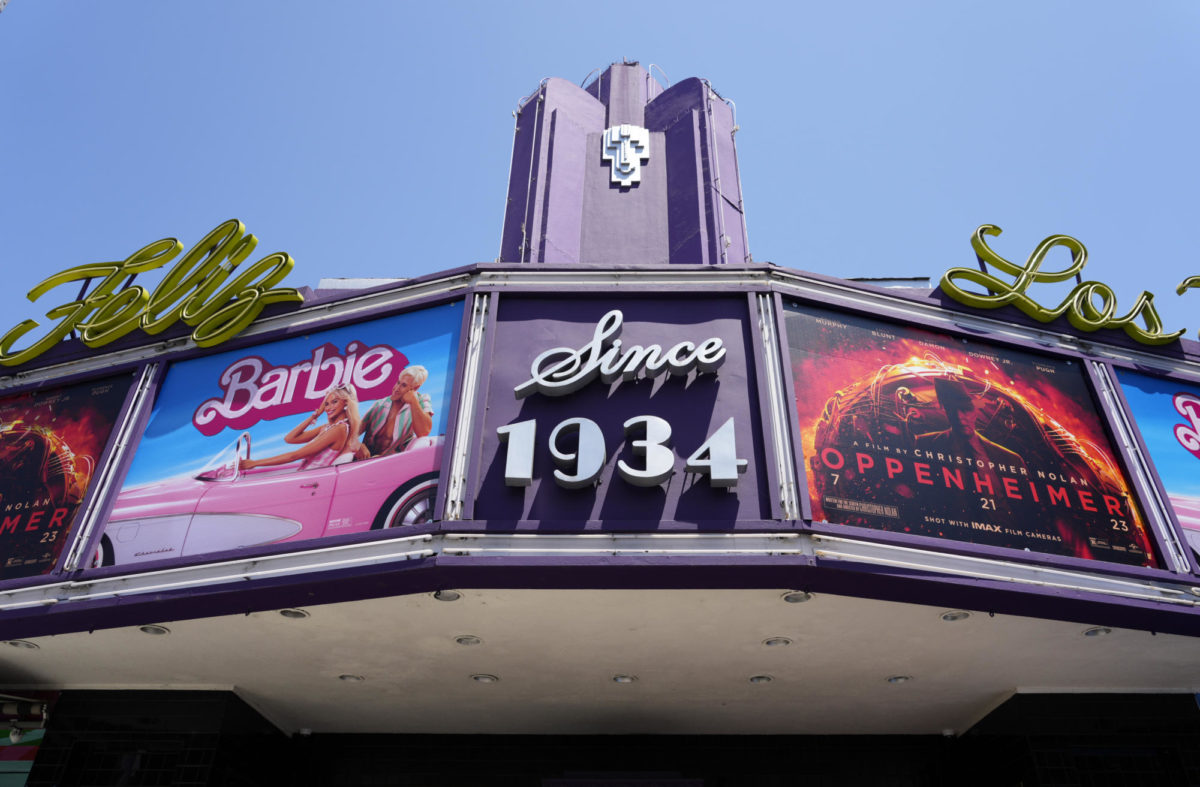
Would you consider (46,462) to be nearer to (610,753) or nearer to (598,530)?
(598,530)

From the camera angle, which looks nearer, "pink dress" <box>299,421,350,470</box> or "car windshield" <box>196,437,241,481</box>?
"pink dress" <box>299,421,350,470</box>

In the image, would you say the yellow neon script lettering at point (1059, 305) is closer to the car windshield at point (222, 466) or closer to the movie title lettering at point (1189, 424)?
the movie title lettering at point (1189, 424)

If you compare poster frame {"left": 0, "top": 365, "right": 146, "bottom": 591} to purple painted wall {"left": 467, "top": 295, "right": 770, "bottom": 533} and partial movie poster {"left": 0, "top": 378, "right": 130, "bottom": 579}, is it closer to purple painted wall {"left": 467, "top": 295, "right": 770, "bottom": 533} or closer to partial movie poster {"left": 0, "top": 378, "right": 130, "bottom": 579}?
partial movie poster {"left": 0, "top": 378, "right": 130, "bottom": 579}

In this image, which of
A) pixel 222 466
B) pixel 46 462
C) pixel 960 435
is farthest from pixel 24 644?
pixel 960 435

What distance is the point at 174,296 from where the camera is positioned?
14359mm

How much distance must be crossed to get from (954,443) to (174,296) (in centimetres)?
1163

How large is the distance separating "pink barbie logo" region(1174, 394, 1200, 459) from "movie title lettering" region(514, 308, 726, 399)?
23.9 feet

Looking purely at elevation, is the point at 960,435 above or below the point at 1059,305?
below

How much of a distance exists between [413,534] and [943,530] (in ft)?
20.1

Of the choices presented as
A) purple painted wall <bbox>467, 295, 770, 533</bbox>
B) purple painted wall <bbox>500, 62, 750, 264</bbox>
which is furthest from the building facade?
purple painted wall <bbox>500, 62, 750, 264</bbox>

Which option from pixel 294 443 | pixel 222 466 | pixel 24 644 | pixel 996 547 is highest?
pixel 294 443

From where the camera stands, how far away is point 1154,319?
14.5 meters

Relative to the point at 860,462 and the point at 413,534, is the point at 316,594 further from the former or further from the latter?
the point at 860,462

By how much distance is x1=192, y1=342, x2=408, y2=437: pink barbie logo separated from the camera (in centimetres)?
1228
